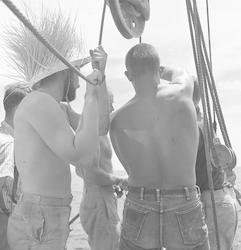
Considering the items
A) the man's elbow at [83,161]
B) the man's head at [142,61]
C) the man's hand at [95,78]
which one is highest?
the man's head at [142,61]

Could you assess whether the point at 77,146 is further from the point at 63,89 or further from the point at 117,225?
the point at 117,225

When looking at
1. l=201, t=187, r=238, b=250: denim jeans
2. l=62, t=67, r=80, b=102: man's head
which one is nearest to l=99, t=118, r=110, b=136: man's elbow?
l=62, t=67, r=80, b=102: man's head

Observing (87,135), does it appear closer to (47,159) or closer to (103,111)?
(47,159)

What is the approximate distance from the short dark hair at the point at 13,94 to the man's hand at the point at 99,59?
3.31 ft

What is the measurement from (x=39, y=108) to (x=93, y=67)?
18.4 inches

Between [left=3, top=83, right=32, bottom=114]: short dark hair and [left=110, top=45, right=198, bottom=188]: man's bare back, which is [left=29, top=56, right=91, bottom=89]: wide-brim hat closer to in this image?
[left=110, top=45, right=198, bottom=188]: man's bare back

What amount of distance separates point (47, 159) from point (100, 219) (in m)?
1.73

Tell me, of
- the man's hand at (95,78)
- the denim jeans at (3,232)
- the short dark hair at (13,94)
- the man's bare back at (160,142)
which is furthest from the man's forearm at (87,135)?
the short dark hair at (13,94)

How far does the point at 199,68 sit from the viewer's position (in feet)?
9.90

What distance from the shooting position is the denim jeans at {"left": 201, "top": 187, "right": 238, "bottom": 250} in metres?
3.84

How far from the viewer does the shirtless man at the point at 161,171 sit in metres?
2.83

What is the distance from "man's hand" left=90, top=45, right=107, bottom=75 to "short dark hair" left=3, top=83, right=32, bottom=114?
1.01m

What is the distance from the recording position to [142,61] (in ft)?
10.00

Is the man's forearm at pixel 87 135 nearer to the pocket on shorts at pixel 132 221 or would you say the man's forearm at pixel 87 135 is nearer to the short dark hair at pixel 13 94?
the pocket on shorts at pixel 132 221
